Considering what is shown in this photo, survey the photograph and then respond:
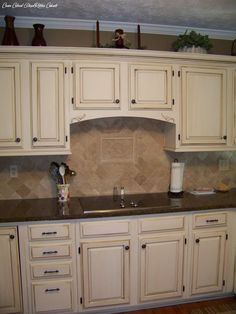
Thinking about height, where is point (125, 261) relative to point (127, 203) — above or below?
below

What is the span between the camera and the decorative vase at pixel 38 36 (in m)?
2.27

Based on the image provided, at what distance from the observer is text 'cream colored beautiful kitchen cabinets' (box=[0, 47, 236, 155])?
7.13 feet

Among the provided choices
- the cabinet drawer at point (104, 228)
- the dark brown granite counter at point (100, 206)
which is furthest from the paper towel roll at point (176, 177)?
the cabinet drawer at point (104, 228)

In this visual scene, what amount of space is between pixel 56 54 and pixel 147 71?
2.64 ft

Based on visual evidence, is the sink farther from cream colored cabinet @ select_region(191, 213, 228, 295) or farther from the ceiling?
the ceiling

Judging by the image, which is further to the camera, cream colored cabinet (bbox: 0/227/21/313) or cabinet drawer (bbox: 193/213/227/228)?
cabinet drawer (bbox: 193/213/227/228)

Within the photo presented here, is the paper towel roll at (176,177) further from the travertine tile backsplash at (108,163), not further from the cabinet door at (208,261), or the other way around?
the cabinet door at (208,261)

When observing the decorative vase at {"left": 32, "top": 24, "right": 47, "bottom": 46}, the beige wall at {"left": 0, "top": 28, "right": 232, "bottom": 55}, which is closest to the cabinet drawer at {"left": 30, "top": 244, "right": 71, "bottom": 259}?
the decorative vase at {"left": 32, "top": 24, "right": 47, "bottom": 46}

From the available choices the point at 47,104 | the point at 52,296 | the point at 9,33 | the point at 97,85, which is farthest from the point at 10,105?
the point at 52,296

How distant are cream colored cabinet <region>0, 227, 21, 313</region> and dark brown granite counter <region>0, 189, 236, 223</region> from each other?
0.15 m

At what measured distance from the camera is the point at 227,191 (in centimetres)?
283

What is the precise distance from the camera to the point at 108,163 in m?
2.67

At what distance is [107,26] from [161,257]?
2.23 meters

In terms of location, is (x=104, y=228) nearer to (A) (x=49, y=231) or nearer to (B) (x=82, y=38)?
(A) (x=49, y=231)
